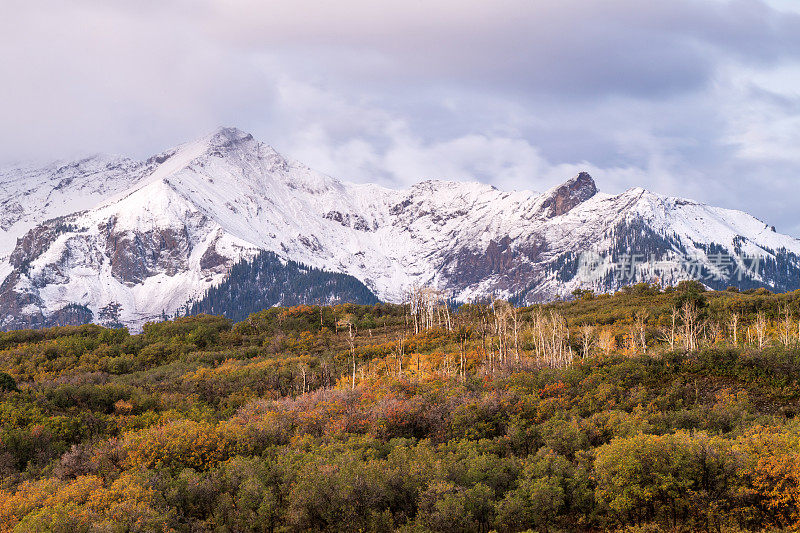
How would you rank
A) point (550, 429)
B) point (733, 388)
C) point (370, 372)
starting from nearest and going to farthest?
1. point (550, 429)
2. point (733, 388)
3. point (370, 372)

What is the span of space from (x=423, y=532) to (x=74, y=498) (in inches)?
657

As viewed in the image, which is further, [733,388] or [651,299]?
[651,299]

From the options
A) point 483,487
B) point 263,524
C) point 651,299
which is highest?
→ point 651,299

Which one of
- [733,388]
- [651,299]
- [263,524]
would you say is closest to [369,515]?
[263,524]

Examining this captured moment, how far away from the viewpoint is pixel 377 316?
127125 millimetres

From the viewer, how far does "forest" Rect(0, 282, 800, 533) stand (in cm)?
2412

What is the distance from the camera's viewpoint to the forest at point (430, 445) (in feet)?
79.2

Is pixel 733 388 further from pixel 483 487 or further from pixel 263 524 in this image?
pixel 263 524

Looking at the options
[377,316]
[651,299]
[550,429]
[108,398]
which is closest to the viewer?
[550,429]

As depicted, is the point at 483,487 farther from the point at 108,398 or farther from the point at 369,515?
the point at 108,398

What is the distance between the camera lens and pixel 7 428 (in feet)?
135

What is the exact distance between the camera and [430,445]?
34.1 m

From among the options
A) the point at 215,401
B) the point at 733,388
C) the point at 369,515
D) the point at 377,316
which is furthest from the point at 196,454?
the point at 377,316

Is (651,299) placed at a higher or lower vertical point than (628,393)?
higher
